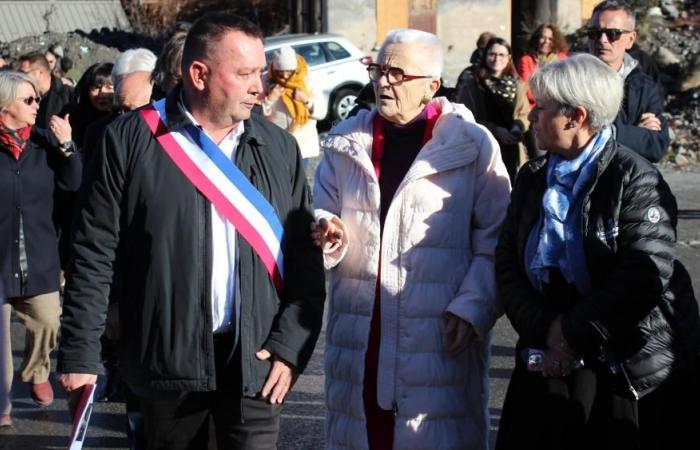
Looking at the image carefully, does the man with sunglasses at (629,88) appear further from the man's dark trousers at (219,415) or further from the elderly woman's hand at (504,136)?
the elderly woman's hand at (504,136)

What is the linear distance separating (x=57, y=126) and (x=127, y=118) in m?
2.90

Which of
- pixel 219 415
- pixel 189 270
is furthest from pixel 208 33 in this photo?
pixel 219 415

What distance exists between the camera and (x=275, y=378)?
12.3 feet

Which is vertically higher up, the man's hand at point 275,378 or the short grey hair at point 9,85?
the short grey hair at point 9,85

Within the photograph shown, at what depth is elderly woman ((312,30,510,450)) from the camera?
4316mm

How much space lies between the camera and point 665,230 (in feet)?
12.4

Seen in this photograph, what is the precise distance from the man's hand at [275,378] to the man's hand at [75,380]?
1.69 ft

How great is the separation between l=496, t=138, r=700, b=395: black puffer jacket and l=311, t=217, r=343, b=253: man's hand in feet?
2.24

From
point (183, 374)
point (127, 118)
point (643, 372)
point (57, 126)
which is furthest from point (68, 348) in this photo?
point (57, 126)

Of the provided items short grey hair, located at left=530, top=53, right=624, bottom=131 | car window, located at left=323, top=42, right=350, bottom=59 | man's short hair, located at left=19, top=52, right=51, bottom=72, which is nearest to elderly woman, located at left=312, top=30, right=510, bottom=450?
short grey hair, located at left=530, top=53, right=624, bottom=131

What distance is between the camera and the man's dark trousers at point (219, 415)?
376 cm

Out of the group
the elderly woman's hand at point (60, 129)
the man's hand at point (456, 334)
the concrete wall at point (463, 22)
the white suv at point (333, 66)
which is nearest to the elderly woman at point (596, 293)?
the man's hand at point (456, 334)

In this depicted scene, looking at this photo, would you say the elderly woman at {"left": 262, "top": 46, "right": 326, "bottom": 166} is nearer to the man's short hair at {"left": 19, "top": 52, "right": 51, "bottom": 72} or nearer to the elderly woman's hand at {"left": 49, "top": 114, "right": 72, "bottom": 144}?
the man's short hair at {"left": 19, "top": 52, "right": 51, "bottom": 72}

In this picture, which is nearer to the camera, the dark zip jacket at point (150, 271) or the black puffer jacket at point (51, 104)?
the dark zip jacket at point (150, 271)
